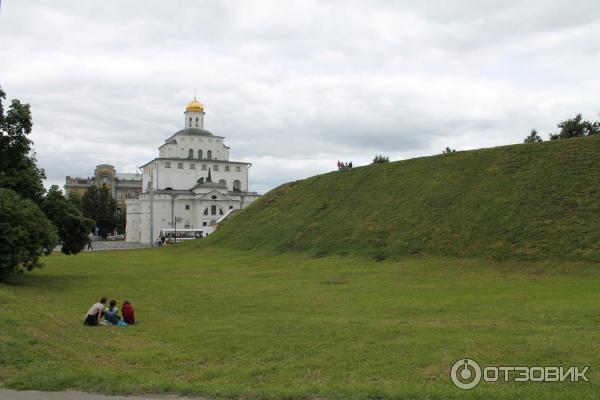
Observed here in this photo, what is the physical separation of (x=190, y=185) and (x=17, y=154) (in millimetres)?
74658

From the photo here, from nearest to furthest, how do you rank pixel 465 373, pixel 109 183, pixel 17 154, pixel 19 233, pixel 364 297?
pixel 465 373
pixel 364 297
pixel 19 233
pixel 17 154
pixel 109 183

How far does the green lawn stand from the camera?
8.59m

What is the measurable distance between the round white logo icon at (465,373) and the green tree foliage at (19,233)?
18770 mm

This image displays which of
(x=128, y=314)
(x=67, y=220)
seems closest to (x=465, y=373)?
(x=128, y=314)

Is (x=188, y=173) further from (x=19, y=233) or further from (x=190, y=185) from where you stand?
(x=19, y=233)

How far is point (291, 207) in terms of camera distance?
172 ft

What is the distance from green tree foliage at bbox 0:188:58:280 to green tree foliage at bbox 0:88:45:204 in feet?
12.1

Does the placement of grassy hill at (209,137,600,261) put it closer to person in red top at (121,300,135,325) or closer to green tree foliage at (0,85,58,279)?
green tree foliage at (0,85,58,279)

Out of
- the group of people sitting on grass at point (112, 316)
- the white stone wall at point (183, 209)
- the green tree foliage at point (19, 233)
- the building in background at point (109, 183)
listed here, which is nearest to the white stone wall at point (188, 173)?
the white stone wall at point (183, 209)

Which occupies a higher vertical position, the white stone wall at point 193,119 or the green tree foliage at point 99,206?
the white stone wall at point 193,119

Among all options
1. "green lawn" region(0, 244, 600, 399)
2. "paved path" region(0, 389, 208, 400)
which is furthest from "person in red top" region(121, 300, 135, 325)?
"paved path" region(0, 389, 208, 400)

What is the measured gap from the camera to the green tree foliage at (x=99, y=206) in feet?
360

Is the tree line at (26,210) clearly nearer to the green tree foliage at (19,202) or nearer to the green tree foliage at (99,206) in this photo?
the green tree foliage at (19,202)

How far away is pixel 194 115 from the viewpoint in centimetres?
10625
